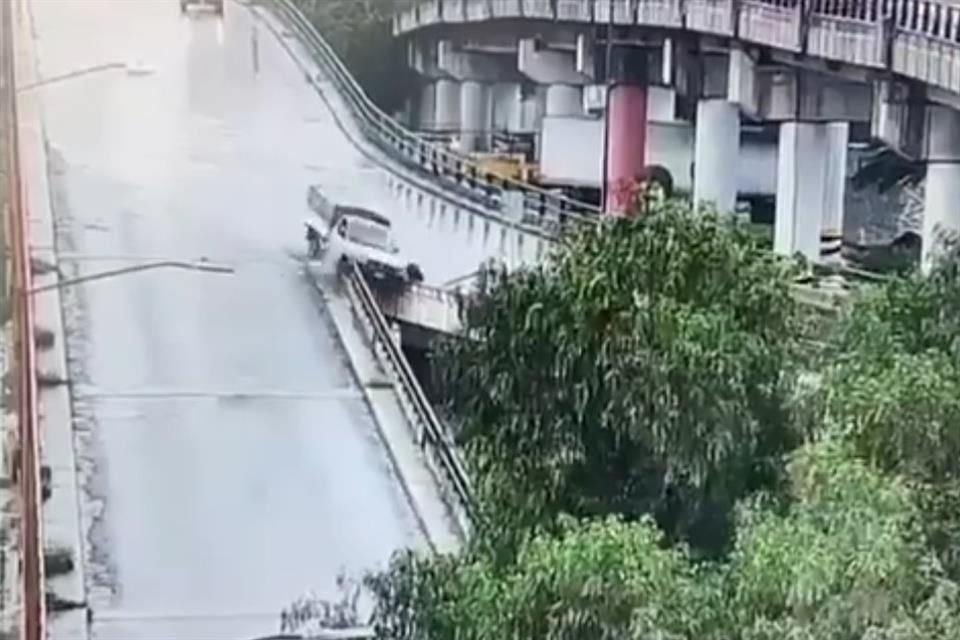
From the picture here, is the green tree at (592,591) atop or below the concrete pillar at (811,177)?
below

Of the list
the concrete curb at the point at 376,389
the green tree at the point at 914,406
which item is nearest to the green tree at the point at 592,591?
the green tree at the point at 914,406

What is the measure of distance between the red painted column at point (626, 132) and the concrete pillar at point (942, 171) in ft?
1.25

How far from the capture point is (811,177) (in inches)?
99.8

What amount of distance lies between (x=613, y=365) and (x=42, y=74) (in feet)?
2.98

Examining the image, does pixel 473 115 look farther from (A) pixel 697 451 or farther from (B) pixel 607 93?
(A) pixel 697 451

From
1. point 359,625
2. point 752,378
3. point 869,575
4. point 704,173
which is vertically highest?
point 704,173

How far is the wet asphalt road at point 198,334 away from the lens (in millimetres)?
2539

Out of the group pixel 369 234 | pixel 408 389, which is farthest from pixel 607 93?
pixel 408 389

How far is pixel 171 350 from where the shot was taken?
2572mm

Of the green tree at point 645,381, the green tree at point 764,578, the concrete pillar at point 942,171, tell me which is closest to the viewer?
the green tree at point 764,578

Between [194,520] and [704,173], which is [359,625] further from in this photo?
[704,173]

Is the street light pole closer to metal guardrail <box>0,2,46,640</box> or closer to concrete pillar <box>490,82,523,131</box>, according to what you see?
metal guardrail <box>0,2,46,640</box>

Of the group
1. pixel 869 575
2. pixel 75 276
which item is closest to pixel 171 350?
pixel 75 276

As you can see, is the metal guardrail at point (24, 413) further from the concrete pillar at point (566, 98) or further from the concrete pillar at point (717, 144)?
the concrete pillar at point (717, 144)
